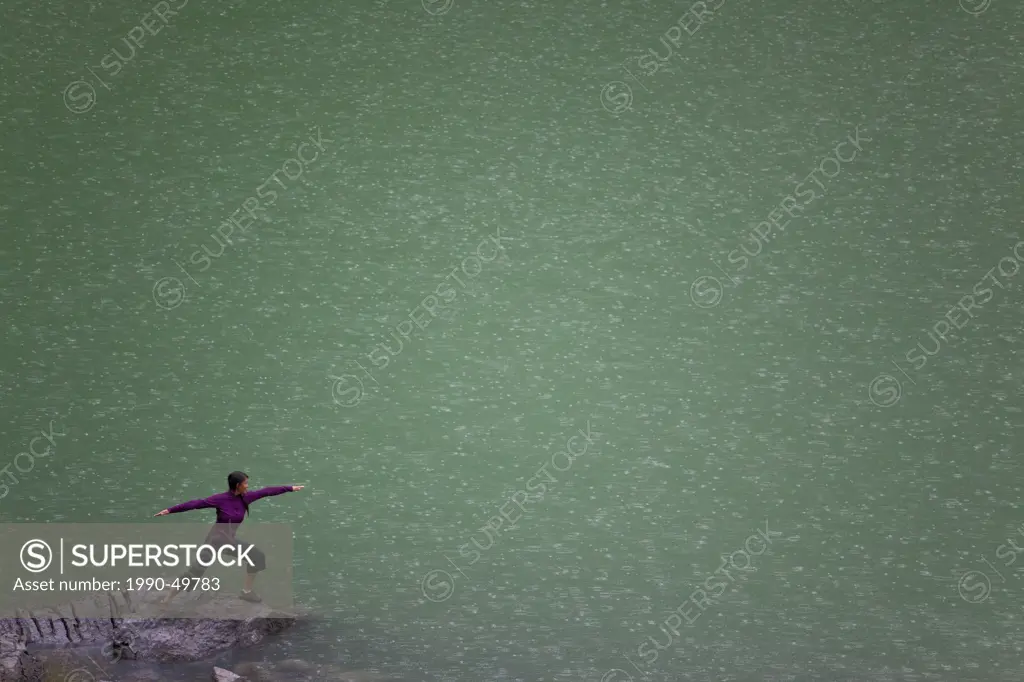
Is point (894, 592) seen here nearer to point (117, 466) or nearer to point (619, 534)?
point (619, 534)

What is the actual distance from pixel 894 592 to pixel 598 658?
1554 millimetres

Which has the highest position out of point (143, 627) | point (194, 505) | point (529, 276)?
point (529, 276)

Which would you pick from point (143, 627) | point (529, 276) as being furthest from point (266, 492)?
point (529, 276)

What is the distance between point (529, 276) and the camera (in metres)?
6.33

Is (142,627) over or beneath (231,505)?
beneath

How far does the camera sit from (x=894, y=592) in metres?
5.75

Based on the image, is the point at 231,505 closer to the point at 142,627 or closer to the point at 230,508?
the point at 230,508

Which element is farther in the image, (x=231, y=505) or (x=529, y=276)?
(x=529, y=276)

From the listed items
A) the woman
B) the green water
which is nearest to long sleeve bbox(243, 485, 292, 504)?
the woman

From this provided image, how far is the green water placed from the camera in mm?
6078

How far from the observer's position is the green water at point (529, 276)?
6.08m

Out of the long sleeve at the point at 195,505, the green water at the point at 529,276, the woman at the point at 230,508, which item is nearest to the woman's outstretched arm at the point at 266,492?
the woman at the point at 230,508

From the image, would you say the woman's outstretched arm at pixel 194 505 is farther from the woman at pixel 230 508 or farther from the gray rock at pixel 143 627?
the gray rock at pixel 143 627

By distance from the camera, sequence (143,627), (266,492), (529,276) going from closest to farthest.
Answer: (143,627) < (266,492) < (529,276)
